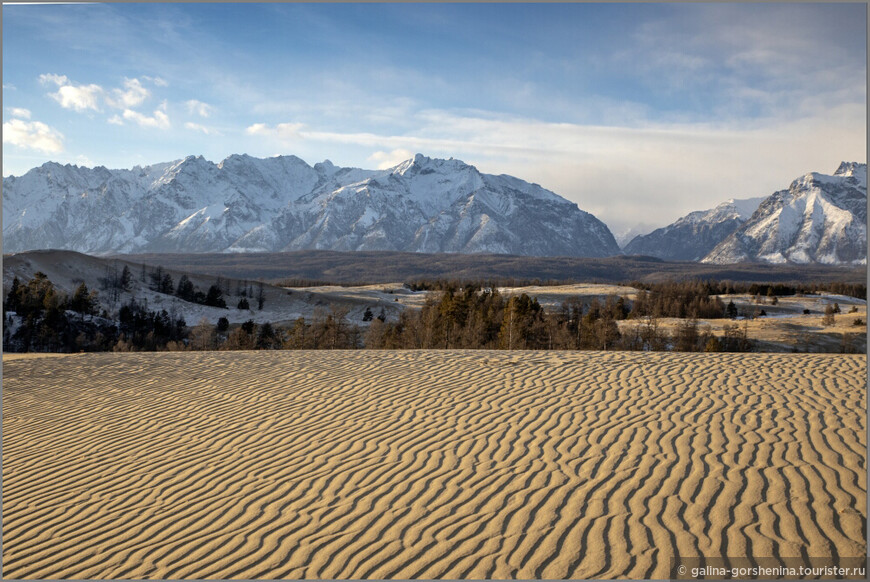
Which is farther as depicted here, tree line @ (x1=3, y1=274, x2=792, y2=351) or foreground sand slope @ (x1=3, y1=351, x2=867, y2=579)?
tree line @ (x1=3, y1=274, x2=792, y2=351)

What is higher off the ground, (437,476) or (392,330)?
(437,476)

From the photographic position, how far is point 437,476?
7.10m

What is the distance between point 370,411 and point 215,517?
4.15 metres

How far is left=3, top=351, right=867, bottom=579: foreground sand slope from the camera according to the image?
541 cm

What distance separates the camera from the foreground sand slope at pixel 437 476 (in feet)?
17.7

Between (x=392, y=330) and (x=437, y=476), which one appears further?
(x=392, y=330)

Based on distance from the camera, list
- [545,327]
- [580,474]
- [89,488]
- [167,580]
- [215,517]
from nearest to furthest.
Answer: [167,580] → [215,517] → [580,474] → [89,488] → [545,327]

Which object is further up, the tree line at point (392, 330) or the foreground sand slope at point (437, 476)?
the foreground sand slope at point (437, 476)

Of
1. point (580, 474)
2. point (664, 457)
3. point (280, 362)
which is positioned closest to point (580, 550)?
point (580, 474)

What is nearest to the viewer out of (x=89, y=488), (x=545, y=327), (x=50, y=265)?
(x=89, y=488)

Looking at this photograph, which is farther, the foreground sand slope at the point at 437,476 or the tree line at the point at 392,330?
the tree line at the point at 392,330

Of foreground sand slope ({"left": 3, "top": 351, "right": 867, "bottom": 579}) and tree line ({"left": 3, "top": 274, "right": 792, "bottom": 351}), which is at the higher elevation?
foreground sand slope ({"left": 3, "top": 351, "right": 867, "bottom": 579})

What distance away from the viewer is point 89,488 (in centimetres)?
743

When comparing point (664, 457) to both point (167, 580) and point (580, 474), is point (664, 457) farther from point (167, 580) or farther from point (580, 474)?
point (167, 580)
